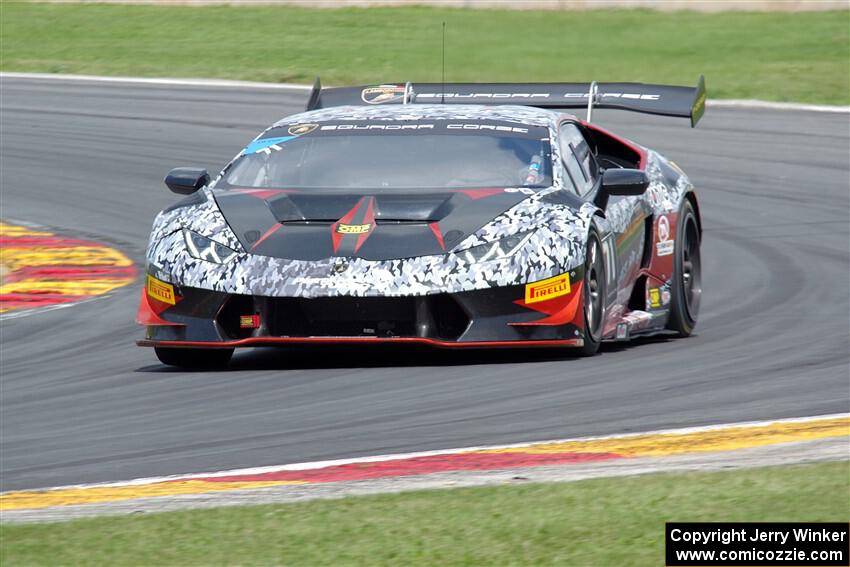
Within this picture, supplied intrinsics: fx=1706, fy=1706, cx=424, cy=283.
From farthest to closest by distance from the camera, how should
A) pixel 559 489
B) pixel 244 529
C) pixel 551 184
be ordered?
1. pixel 551 184
2. pixel 559 489
3. pixel 244 529

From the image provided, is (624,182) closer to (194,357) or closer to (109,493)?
(194,357)

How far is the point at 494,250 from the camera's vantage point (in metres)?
7.62

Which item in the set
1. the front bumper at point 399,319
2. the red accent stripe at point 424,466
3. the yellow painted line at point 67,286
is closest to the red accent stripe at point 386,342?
the front bumper at point 399,319

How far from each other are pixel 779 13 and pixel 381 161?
24.8 meters

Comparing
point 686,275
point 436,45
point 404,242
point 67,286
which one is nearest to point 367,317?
point 404,242

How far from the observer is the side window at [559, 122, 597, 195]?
8664 mm

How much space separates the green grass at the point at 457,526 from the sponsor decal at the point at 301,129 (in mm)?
3935

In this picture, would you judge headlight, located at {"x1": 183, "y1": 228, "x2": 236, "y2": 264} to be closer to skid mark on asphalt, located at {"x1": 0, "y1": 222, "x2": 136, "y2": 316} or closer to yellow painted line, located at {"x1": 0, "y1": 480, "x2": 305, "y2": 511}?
yellow painted line, located at {"x1": 0, "y1": 480, "x2": 305, "y2": 511}

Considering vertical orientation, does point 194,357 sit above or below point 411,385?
below

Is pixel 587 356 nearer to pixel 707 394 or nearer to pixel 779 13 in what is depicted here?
pixel 707 394

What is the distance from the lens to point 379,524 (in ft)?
15.8

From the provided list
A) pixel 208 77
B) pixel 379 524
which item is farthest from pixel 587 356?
pixel 208 77

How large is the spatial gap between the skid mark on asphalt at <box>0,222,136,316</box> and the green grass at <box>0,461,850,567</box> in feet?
20.0

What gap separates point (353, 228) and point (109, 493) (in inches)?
104
